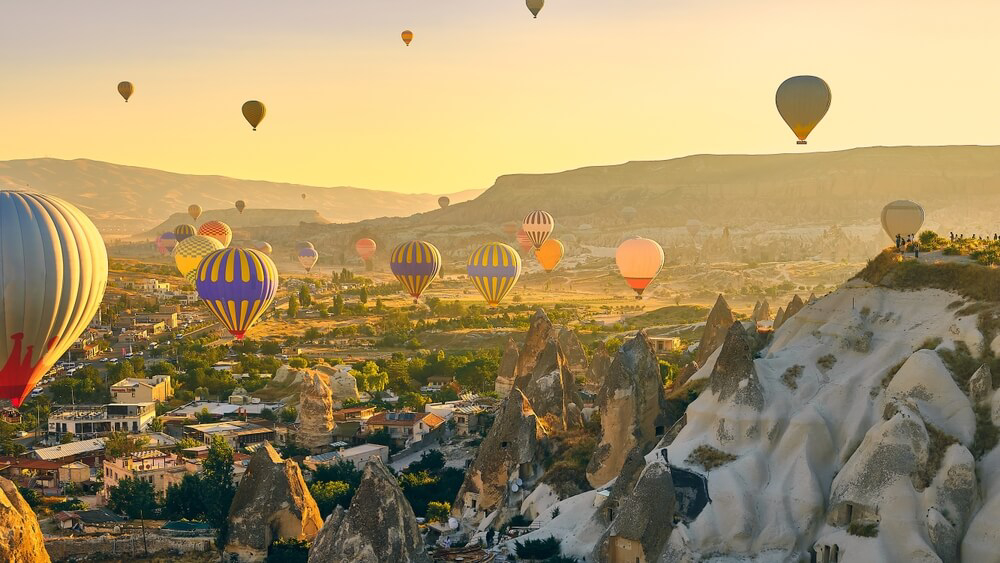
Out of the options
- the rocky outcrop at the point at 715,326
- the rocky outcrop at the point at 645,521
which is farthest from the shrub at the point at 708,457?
the rocky outcrop at the point at 715,326

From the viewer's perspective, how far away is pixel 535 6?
68250 millimetres

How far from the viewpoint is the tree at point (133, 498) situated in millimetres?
38344

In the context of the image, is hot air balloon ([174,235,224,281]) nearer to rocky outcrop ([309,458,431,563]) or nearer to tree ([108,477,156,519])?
tree ([108,477,156,519])

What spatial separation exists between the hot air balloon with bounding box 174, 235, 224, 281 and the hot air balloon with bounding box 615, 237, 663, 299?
47.9 m

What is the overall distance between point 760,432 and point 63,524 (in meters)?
21.8

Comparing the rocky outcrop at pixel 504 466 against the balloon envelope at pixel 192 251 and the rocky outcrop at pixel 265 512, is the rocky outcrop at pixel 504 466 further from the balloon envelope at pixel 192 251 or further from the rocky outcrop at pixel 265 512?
the balloon envelope at pixel 192 251

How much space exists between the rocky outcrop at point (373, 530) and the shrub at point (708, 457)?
614cm

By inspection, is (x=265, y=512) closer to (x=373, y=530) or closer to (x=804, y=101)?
(x=373, y=530)

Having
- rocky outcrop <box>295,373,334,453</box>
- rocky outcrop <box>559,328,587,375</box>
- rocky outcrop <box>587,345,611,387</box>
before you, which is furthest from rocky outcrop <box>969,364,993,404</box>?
rocky outcrop <box>559,328,587,375</box>

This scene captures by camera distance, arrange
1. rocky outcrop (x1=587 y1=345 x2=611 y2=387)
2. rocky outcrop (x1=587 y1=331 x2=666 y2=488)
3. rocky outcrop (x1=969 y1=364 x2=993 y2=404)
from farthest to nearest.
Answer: rocky outcrop (x1=587 y1=345 x2=611 y2=387)
rocky outcrop (x1=587 y1=331 x2=666 y2=488)
rocky outcrop (x1=969 y1=364 x2=993 y2=404)

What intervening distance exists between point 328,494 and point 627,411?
392 inches

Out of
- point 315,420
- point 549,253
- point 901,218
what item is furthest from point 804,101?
point 549,253

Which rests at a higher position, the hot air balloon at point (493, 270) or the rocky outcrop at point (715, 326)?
the hot air balloon at point (493, 270)

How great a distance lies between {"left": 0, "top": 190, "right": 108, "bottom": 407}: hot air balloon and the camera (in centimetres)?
3089
